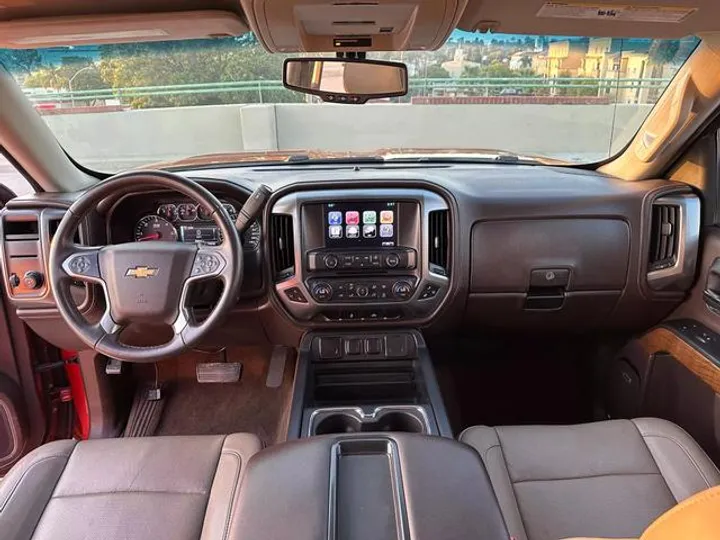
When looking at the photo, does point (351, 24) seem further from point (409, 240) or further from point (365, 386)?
point (365, 386)

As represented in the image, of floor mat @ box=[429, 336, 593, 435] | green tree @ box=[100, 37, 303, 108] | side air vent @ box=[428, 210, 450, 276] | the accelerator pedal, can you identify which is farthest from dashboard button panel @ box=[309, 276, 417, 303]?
the accelerator pedal

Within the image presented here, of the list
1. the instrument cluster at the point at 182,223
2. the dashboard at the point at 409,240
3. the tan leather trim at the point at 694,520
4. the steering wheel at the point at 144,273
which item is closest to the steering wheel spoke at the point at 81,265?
the steering wheel at the point at 144,273

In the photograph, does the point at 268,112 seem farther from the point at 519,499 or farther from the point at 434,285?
the point at 519,499

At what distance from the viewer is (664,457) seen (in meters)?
1.68

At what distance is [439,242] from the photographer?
2297 millimetres

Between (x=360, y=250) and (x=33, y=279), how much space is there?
126 centimetres

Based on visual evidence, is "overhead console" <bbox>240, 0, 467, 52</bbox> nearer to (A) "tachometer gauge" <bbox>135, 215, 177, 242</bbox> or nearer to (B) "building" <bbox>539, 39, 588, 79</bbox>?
(B) "building" <bbox>539, 39, 588, 79</bbox>

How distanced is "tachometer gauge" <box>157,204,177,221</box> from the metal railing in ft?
2.10

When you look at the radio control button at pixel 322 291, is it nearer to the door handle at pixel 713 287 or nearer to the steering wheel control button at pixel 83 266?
the steering wheel control button at pixel 83 266

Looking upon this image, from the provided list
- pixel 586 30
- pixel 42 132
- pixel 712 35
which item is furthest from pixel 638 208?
pixel 42 132

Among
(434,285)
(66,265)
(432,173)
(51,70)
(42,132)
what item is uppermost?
(51,70)

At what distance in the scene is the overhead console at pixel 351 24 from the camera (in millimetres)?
1375

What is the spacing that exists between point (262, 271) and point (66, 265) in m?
0.70

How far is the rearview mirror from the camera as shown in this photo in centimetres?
205
